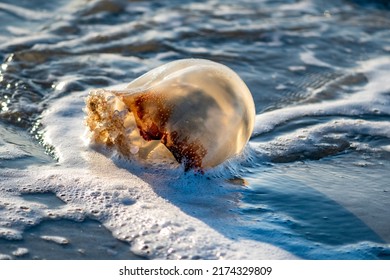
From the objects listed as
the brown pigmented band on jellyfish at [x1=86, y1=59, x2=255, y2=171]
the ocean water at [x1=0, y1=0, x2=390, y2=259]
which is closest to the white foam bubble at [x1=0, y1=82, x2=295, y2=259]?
the ocean water at [x1=0, y1=0, x2=390, y2=259]

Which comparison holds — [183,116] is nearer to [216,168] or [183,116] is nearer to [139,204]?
[216,168]

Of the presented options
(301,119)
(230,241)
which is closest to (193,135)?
(230,241)

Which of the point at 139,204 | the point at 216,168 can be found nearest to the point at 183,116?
the point at 216,168

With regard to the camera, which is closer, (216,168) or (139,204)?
(139,204)

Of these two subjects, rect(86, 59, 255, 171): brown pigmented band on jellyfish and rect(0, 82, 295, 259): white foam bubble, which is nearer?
rect(0, 82, 295, 259): white foam bubble

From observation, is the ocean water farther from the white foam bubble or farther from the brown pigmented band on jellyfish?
the brown pigmented band on jellyfish
